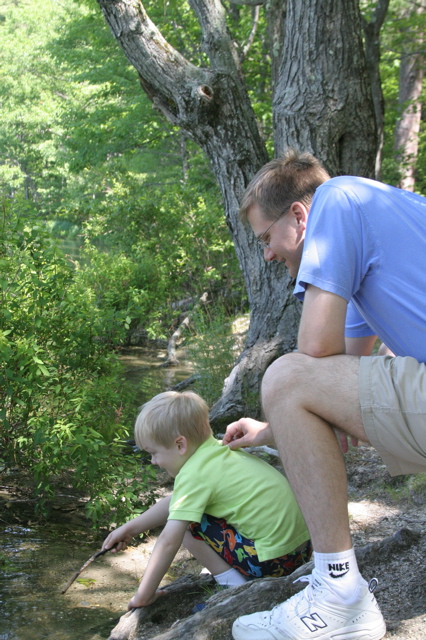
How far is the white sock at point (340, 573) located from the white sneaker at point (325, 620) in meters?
0.02

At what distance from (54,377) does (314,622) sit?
2.22 m

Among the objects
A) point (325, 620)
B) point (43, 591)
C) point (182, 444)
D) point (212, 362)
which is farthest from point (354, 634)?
point (212, 362)

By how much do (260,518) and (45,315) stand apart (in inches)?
74.7

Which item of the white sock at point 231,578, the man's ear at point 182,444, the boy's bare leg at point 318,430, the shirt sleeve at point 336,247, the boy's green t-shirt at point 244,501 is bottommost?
the white sock at point 231,578

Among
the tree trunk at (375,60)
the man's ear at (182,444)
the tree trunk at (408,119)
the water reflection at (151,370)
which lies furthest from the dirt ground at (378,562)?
the tree trunk at (408,119)

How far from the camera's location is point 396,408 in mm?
1872

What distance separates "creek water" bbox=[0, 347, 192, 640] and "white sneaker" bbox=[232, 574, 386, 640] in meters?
1.05

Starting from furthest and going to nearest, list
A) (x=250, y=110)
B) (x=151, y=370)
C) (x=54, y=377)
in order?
(x=151, y=370)
(x=250, y=110)
(x=54, y=377)

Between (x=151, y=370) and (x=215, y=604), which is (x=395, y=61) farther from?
(x=215, y=604)

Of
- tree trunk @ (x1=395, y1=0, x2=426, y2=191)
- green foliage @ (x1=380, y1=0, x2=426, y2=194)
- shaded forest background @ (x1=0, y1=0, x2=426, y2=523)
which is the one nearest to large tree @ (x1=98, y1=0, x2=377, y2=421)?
shaded forest background @ (x1=0, y1=0, x2=426, y2=523)

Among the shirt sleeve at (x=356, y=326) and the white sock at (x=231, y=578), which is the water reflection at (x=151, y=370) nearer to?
the white sock at (x=231, y=578)

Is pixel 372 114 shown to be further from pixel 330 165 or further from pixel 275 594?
pixel 275 594

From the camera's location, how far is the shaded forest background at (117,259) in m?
3.56

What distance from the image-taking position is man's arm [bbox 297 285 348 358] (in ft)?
6.38
